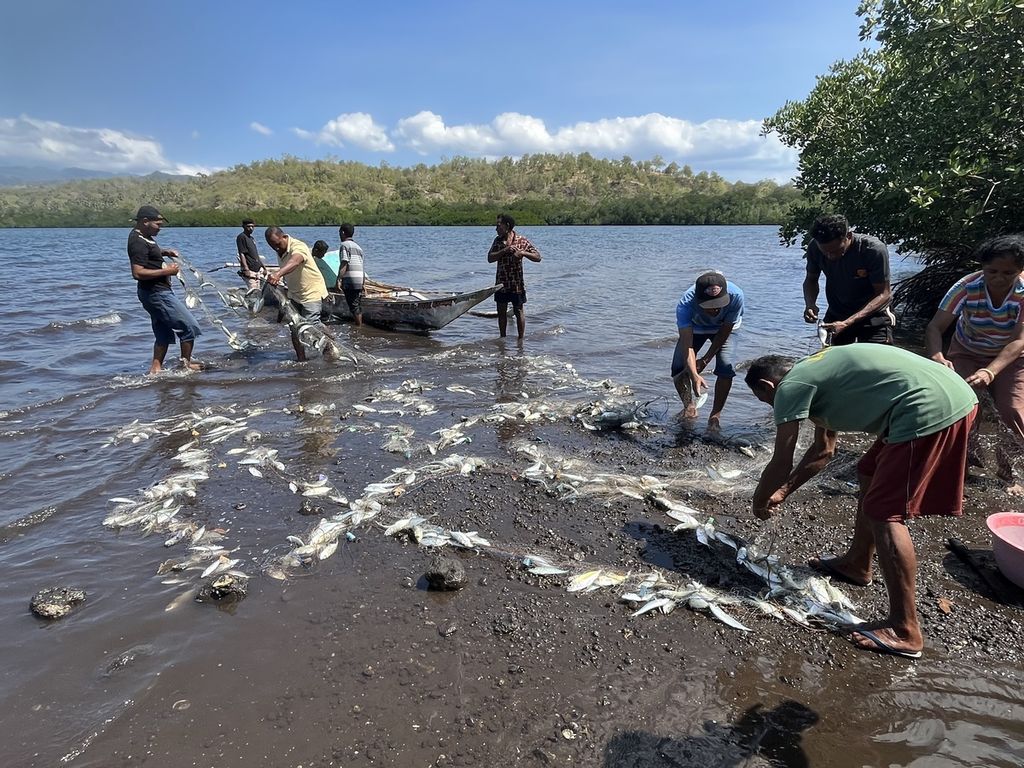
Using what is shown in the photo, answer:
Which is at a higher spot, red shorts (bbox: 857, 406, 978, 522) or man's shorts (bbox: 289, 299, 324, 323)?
man's shorts (bbox: 289, 299, 324, 323)

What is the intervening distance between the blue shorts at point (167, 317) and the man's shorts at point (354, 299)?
4.13 m

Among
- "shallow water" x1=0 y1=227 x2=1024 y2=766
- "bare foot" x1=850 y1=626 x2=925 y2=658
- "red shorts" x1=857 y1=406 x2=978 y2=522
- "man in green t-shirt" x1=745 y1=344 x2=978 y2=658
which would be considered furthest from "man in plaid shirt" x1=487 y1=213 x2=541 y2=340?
"bare foot" x1=850 y1=626 x2=925 y2=658

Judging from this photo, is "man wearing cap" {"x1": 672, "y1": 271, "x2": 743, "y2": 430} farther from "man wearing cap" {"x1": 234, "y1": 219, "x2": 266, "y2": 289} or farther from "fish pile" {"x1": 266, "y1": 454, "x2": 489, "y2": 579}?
"man wearing cap" {"x1": 234, "y1": 219, "x2": 266, "y2": 289}

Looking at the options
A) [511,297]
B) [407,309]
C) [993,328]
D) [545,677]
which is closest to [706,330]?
[993,328]

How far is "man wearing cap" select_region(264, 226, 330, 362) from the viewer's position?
9.57 metres

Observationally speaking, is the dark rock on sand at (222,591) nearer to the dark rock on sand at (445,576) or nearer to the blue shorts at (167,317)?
the dark rock on sand at (445,576)

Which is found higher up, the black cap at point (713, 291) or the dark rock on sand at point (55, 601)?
the black cap at point (713, 291)

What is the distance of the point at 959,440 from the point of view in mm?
3287

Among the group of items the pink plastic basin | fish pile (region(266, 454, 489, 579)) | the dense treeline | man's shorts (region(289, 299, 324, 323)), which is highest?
the dense treeline

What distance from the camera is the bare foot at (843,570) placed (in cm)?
410

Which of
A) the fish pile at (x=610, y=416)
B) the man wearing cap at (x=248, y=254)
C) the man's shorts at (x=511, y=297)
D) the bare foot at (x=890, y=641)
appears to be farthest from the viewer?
the man wearing cap at (x=248, y=254)

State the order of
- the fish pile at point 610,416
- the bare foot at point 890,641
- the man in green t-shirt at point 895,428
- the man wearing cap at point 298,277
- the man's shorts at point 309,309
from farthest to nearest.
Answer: the man's shorts at point 309,309 → the man wearing cap at point 298,277 → the fish pile at point 610,416 → the bare foot at point 890,641 → the man in green t-shirt at point 895,428

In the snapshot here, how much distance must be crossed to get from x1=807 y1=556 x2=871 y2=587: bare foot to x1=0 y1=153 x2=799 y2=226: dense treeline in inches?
3009

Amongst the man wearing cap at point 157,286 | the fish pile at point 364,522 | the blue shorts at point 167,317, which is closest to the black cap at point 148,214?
the man wearing cap at point 157,286
